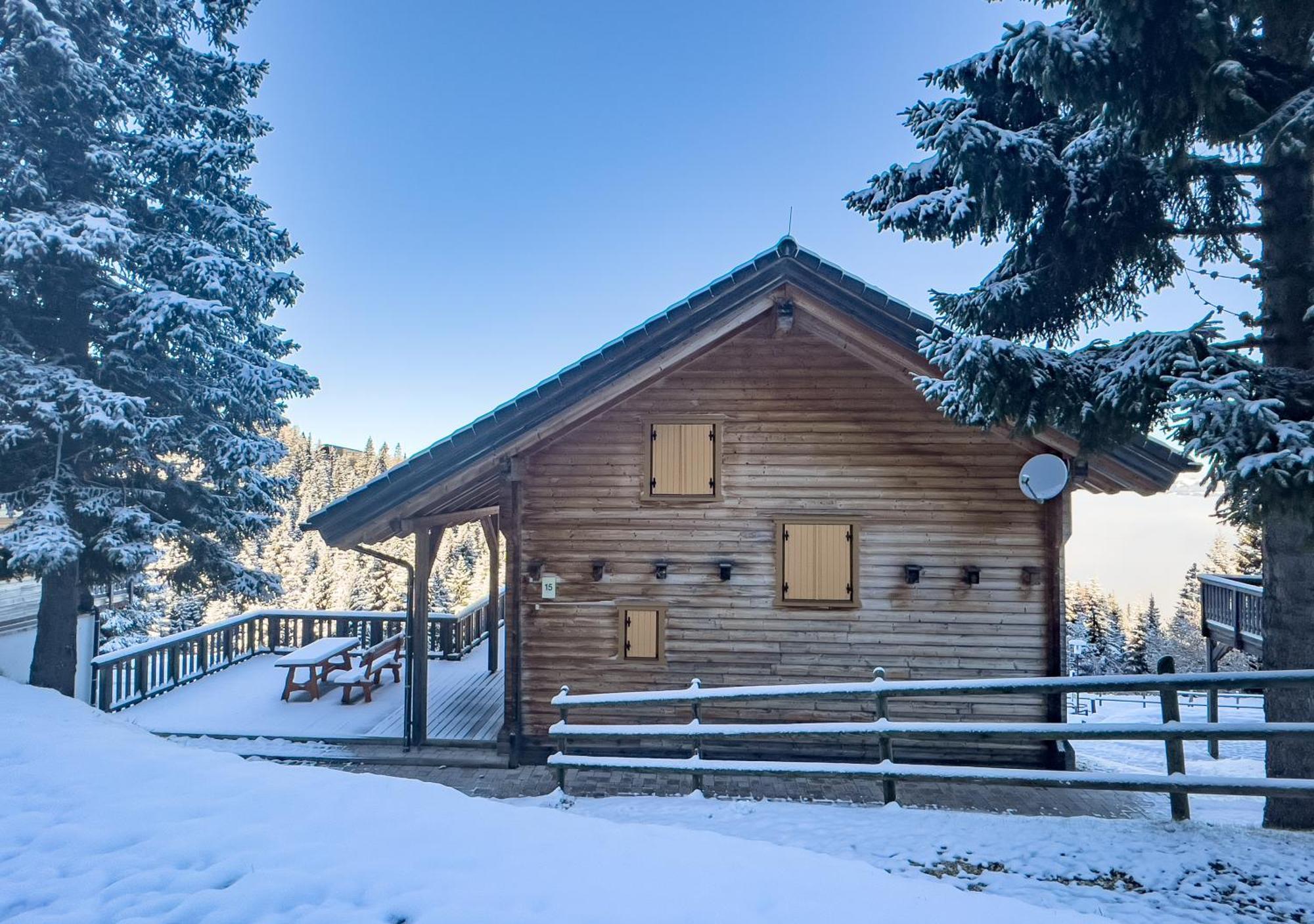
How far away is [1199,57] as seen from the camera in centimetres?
431

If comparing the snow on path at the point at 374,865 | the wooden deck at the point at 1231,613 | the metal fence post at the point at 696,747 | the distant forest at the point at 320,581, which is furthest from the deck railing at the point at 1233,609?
the distant forest at the point at 320,581

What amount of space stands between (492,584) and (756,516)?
7.33m

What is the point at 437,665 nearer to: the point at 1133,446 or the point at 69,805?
the point at 69,805

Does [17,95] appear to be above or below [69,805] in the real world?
above

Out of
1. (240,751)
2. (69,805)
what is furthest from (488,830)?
(240,751)

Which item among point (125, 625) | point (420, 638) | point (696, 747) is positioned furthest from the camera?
point (125, 625)

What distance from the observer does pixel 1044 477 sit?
23.9ft

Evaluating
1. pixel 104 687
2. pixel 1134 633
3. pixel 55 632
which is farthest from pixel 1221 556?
pixel 55 632

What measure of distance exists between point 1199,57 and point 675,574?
21.8 feet

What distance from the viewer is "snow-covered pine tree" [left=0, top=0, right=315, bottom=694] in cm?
873

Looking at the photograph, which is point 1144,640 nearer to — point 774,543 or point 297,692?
point 774,543

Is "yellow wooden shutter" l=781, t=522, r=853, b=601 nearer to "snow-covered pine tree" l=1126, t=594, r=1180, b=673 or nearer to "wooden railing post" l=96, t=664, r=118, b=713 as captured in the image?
"wooden railing post" l=96, t=664, r=118, b=713

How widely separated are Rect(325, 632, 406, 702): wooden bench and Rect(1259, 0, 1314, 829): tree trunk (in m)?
11.0

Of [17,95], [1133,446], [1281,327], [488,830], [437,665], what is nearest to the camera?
[488,830]
